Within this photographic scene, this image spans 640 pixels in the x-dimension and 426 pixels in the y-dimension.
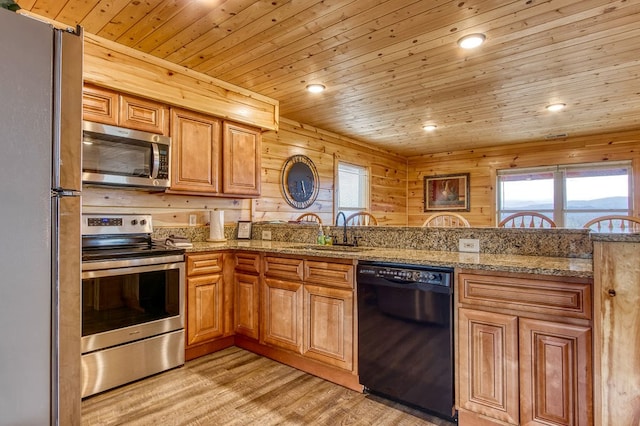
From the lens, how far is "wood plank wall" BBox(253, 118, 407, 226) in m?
4.29

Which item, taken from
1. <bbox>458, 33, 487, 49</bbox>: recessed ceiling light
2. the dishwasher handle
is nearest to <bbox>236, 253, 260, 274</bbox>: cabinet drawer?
the dishwasher handle

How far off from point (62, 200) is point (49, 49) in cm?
41

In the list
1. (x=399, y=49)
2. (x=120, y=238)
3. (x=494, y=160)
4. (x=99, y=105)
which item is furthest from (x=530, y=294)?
(x=494, y=160)

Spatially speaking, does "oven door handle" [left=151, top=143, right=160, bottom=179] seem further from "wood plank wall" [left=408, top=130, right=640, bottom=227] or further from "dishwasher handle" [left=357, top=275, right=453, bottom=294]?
"wood plank wall" [left=408, top=130, right=640, bottom=227]

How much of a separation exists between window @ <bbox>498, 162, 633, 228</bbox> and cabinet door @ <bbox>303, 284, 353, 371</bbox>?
15.4 feet

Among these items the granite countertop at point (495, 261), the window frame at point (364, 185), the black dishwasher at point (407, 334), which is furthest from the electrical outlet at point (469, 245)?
the window frame at point (364, 185)

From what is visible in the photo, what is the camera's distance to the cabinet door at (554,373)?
61.7 inches

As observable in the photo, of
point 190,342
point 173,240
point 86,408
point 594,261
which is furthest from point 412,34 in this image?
point 86,408

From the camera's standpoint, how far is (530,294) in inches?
66.7

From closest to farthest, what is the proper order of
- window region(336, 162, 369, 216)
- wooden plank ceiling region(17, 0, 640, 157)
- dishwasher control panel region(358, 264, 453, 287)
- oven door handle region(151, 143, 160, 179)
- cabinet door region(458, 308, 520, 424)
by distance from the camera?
cabinet door region(458, 308, 520, 424) < dishwasher control panel region(358, 264, 453, 287) < wooden plank ceiling region(17, 0, 640, 157) < oven door handle region(151, 143, 160, 179) < window region(336, 162, 369, 216)

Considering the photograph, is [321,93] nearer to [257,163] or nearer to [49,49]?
[257,163]

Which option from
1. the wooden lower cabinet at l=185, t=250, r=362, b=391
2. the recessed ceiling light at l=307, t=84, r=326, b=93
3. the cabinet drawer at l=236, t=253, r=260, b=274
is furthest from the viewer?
the recessed ceiling light at l=307, t=84, r=326, b=93

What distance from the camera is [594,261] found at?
59.0 inches

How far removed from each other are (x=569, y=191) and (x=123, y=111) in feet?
19.5
